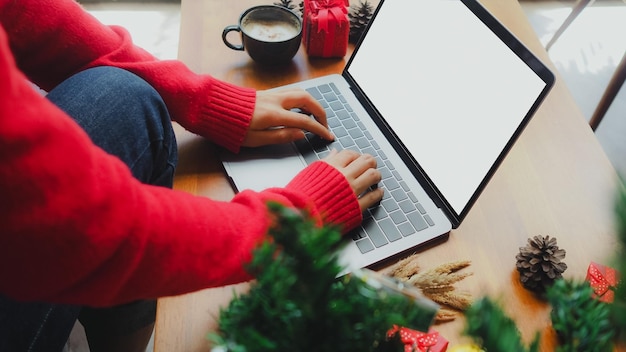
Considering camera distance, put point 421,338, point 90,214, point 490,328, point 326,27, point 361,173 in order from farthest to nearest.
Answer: point 326,27, point 361,173, point 421,338, point 90,214, point 490,328

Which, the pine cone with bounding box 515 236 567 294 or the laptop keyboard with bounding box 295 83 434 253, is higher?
the pine cone with bounding box 515 236 567 294

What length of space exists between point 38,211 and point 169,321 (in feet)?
0.81

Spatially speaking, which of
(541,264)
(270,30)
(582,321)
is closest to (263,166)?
(270,30)

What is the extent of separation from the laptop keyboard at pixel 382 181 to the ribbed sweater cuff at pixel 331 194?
1.3 inches

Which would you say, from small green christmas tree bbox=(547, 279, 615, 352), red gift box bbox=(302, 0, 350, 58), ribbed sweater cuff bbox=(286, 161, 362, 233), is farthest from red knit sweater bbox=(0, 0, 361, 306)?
red gift box bbox=(302, 0, 350, 58)

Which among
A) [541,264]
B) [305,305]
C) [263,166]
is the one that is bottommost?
[263,166]

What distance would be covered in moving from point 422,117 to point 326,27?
26 centimetres

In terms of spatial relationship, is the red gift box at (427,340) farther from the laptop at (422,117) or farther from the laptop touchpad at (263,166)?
the laptop touchpad at (263,166)

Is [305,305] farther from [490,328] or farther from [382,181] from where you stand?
[382,181]

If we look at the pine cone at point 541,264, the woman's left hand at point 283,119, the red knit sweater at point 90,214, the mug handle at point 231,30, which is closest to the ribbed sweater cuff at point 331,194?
the red knit sweater at point 90,214

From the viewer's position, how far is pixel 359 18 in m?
0.97

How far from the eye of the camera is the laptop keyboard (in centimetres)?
71

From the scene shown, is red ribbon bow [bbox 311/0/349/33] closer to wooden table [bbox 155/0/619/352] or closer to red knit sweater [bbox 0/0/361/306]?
wooden table [bbox 155/0/619/352]

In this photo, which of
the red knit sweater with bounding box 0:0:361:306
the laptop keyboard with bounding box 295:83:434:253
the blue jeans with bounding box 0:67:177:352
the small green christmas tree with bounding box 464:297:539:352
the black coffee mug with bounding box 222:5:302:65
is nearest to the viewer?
the small green christmas tree with bounding box 464:297:539:352
